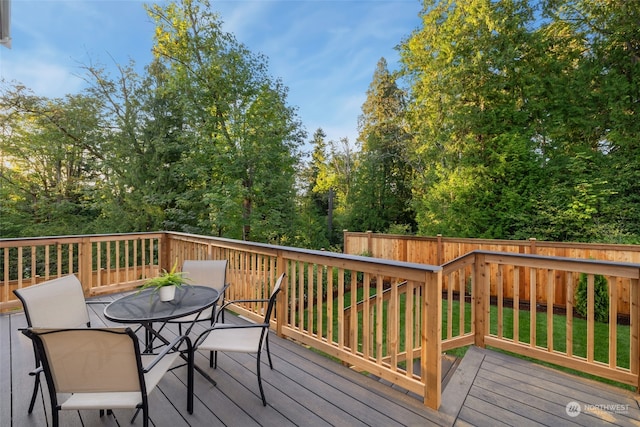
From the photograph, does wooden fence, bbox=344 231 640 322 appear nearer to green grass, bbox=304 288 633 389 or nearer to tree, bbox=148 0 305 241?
green grass, bbox=304 288 633 389

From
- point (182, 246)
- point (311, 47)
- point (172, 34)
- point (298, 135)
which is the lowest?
point (182, 246)

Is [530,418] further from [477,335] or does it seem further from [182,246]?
[182,246]

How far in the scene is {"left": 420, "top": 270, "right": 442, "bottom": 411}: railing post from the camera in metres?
1.98

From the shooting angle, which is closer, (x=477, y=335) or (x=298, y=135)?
(x=477, y=335)

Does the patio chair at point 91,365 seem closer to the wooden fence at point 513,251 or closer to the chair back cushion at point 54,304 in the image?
the chair back cushion at point 54,304

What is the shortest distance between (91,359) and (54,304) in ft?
3.46

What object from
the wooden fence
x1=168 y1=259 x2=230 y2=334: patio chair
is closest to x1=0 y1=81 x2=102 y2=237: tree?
x1=168 y1=259 x2=230 y2=334: patio chair

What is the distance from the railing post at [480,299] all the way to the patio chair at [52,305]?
3.61 meters

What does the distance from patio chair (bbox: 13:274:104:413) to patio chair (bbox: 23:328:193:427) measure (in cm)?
60

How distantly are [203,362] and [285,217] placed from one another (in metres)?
7.40

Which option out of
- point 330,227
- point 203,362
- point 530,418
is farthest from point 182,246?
point 330,227

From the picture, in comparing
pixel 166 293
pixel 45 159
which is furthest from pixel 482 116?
pixel 45 159

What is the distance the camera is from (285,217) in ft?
32.6

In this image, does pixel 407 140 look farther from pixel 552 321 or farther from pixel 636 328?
pixel 636 328
